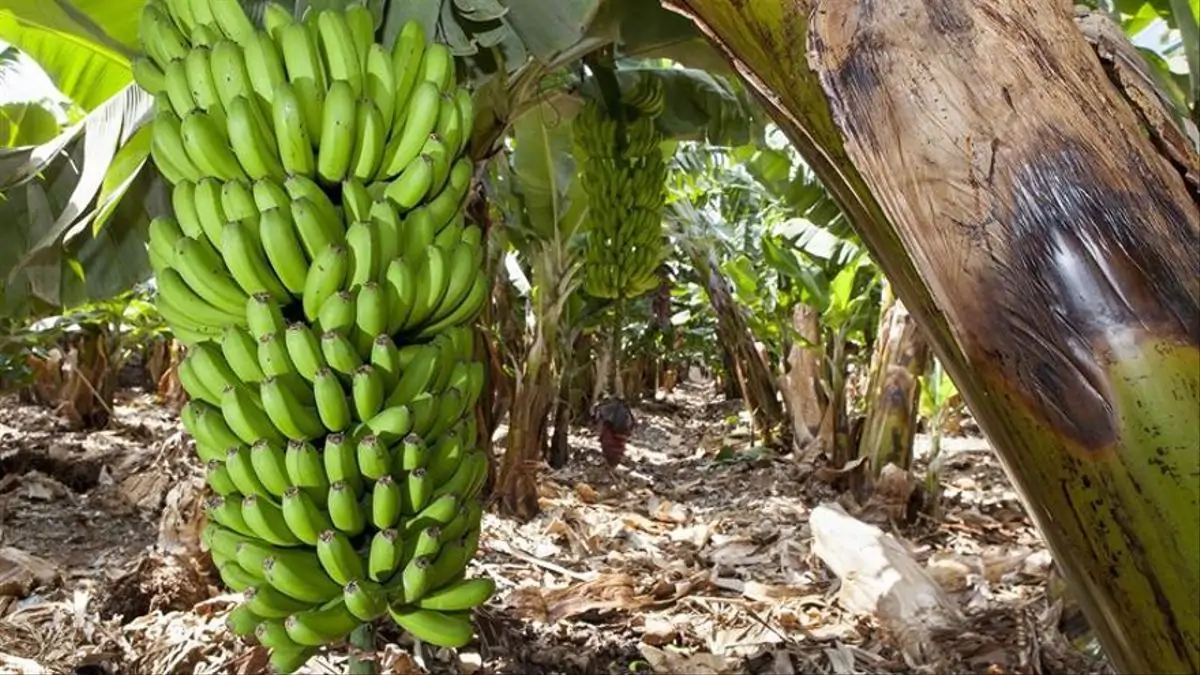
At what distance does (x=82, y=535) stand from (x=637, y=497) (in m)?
2.71

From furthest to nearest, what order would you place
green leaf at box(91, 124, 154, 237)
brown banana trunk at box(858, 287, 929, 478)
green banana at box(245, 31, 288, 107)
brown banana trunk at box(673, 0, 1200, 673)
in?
1. brown banana trunk at box(858, 287, 929, 478)
2. green leaf at box(91, 124, 154, 237)
3. green banana at box(245, 31, 288, 107)
4. brown banana trunk at box(673, 0, 1200, 673)

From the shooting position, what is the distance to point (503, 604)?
8.59 feet

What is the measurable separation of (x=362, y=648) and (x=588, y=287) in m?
1.92

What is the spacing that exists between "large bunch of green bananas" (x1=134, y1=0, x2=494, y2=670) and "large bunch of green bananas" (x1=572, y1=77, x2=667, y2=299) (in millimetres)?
1549

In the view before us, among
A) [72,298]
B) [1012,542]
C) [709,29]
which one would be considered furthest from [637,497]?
[709,29]

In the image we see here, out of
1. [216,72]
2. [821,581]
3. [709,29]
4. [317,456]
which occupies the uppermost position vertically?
[216,72]

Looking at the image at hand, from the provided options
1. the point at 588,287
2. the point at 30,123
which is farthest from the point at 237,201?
the point at 30,123

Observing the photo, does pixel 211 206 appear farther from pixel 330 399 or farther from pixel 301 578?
pixel 301 578

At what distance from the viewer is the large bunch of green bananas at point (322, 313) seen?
98 cm

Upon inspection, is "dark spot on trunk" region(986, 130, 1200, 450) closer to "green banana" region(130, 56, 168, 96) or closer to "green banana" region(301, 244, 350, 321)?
"green banana" region(301, 244, 350, 321)

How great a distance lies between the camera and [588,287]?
2914 mm

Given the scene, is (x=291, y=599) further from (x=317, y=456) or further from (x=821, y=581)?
(x=821, y=581)

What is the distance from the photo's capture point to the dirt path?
2182 millimetres

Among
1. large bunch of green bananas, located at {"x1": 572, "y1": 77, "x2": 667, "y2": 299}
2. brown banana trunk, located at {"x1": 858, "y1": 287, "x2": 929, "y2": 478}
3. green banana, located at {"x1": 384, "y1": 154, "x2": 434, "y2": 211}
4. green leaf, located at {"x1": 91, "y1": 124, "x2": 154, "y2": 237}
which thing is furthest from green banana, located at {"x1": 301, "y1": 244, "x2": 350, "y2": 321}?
brown banana trunk, located at {"x1": 858, "y1": 287, "x2": 929, "y2": 478}
